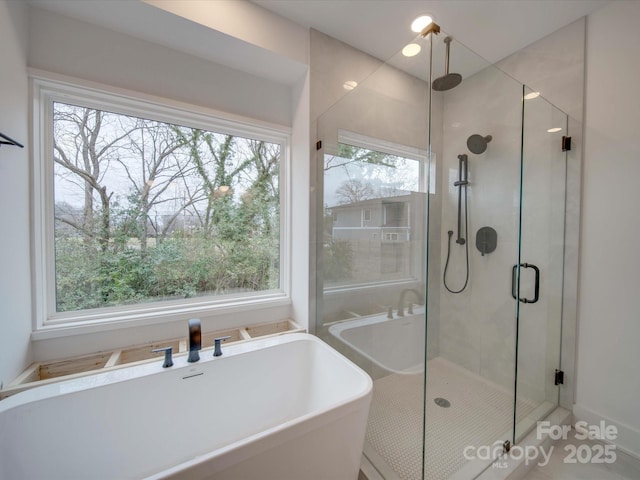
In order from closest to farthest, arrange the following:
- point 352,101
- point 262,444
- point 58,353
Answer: point 262,444 → point 58,353 → point 352,101

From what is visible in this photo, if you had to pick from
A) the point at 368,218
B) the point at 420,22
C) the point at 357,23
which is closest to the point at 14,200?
the point at 368,218

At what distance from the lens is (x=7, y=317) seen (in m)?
1.24

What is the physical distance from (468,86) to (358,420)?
242 cm

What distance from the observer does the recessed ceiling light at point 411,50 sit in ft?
5.42

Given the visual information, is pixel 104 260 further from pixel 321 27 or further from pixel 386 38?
pixel 386 38

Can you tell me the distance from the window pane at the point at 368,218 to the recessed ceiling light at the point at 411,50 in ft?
2.21

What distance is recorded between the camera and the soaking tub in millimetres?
1967

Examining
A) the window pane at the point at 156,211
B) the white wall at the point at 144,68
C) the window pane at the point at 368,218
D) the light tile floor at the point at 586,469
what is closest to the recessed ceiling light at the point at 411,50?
the window pane at the point at 368,218

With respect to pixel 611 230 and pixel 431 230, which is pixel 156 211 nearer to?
pixel 431 230

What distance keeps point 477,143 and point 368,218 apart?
1181mm

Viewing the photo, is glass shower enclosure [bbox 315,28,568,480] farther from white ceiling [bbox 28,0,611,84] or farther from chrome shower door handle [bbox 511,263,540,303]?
white ceiling [bbox 28,0,611,84]

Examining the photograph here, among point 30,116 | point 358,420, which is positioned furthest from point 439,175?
point 30,116

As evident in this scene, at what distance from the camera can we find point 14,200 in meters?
1.30

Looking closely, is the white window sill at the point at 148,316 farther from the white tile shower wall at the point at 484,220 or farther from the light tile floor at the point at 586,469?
the light tile floor at the point at 586,469
